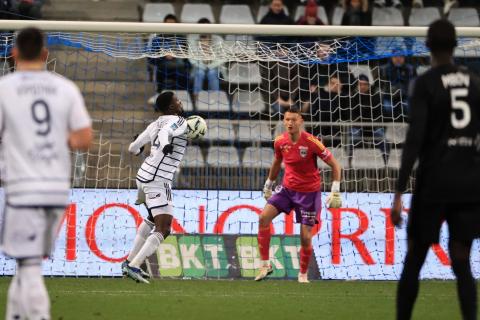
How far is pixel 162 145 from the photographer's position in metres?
12.2

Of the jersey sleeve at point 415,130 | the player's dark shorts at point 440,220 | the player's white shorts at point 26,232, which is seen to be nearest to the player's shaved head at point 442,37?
the jersey sleeve at point 415,130

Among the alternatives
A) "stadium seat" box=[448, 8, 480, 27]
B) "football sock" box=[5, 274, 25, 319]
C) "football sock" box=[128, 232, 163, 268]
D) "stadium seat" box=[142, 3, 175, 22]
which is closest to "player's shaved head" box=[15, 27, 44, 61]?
"football sock" box=[5, 274, 25, 319]

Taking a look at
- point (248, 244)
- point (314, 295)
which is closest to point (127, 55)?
point (248, 244)

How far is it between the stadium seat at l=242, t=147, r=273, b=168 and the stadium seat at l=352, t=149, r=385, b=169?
1264mm

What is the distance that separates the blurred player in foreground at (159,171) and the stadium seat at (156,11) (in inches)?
260

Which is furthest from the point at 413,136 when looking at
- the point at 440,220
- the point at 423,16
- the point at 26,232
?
the point at 423,16

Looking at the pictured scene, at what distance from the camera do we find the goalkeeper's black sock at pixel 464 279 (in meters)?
6.78

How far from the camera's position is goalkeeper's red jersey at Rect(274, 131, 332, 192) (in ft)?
42.8

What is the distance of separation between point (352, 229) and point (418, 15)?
6526 millimetres

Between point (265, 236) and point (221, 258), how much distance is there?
1.21m

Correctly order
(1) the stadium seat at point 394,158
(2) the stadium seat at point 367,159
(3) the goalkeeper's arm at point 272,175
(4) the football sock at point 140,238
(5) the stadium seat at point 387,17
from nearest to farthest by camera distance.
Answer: (4) the football sock at point 140,238 → (3) the goalkeeper's arm at point 272,175 → (2) the stadium seat at point 367,159 → (1) the stadium seat at point 394,158 → (5) the stadium seat at point 387,17

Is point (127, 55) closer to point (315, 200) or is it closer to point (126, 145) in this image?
point (126, 145)

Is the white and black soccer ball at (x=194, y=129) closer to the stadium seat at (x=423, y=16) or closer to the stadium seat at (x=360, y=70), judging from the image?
the stadium seat at (x=360, y=70)

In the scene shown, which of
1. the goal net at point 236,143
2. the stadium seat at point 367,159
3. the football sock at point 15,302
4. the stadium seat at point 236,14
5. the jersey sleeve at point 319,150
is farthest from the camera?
the stadium seat at point 236,14
